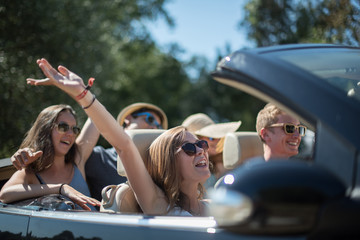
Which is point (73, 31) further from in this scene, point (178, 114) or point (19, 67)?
point (178, 114)

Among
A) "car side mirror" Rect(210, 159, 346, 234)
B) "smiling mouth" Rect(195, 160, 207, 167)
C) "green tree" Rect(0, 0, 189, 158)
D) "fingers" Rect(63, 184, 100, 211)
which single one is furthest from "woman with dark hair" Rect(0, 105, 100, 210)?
"car side mirror" Rect(210, 159, 346, 234)

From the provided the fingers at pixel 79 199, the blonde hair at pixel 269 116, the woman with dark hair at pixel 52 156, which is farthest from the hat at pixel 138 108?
the fingers at pixel 79 199

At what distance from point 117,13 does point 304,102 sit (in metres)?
19.9

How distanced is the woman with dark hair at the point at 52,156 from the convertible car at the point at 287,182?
3.92 ft

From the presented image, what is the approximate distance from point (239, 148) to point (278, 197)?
237 cm

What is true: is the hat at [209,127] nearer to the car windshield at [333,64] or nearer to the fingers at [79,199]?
the fingers at [79,199]

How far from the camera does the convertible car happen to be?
1264 millimetres

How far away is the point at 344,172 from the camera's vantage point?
4.50 ft

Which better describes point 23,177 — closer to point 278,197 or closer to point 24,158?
point 24,158

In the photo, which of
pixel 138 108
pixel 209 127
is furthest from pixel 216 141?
pixel 138 108

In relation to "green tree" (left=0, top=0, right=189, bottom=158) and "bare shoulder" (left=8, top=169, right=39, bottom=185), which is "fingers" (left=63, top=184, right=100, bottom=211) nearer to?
"bare shoulder" (left=8, top=169, right=39, bottom=185)

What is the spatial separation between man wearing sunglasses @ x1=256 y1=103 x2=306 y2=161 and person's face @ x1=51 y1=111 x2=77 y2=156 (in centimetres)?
148

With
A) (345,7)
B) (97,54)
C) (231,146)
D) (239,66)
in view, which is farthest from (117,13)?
(239,66)

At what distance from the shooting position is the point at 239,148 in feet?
11.8
